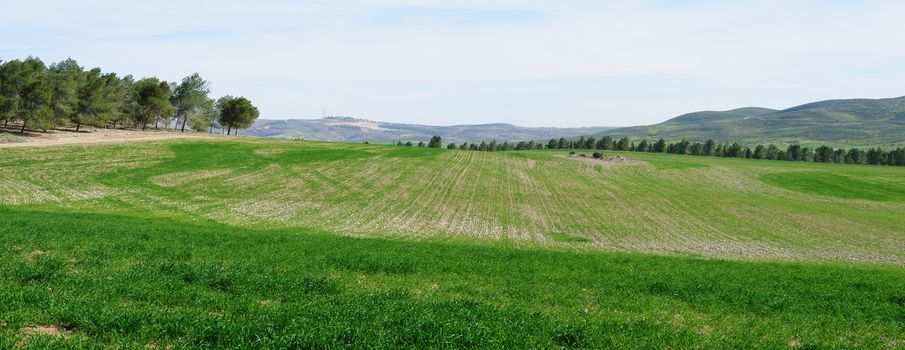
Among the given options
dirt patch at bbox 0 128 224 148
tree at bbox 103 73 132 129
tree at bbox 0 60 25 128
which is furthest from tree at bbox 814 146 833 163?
tree at bbox 0 60 25 128

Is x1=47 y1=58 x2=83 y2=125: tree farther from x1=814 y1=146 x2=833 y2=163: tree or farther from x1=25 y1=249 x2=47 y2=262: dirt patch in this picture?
x1=814 y1=146 x2=833 y2=163: tree

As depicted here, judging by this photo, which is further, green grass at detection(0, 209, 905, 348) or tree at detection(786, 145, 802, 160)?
tree at detection(786, 145, 802, 160)

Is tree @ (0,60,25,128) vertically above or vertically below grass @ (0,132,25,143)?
above

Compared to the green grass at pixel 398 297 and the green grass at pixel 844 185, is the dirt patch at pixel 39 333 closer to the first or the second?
the green grass at pixel 398 297

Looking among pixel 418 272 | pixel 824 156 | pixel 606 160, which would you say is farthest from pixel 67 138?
pixel 824 156

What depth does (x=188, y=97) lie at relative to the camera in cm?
13138

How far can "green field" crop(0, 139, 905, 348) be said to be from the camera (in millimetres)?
10508

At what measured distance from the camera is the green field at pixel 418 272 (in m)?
10.5

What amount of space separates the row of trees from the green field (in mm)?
31651

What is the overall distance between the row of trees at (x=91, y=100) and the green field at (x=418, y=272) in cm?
3165

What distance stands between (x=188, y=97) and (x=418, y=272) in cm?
13329

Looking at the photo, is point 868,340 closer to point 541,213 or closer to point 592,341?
point 592,341

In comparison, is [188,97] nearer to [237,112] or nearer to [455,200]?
[237,112]

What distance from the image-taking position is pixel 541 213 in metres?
51.7
